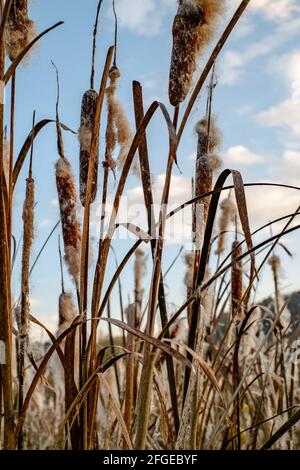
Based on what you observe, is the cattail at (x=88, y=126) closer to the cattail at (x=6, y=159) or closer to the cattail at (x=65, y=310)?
the cattail at (x=6, y=159)

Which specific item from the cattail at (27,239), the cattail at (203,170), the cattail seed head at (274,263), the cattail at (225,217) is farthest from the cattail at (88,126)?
the cattail seed head at (274,263)

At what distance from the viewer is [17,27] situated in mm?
1295

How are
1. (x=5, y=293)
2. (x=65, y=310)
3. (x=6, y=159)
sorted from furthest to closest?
(x=65, y=310) < (x=6, y=159) < (x=5, y=293)

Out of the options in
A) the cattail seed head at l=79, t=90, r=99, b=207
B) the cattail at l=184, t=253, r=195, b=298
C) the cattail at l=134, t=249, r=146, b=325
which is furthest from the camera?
the cattail at l=134, t=249, r=146, b=325

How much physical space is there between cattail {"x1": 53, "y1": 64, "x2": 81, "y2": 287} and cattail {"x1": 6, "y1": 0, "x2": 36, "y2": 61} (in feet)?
0.53

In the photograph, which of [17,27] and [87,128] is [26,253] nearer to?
[87,128]

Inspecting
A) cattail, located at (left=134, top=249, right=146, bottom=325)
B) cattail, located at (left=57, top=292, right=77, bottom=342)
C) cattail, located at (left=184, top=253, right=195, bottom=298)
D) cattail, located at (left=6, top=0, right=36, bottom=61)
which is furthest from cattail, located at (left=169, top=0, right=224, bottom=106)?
cattail, located at (left=134, top=249, right=146, bottom=325)

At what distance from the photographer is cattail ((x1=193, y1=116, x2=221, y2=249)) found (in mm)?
1409

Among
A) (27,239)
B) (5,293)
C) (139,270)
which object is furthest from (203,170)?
(139,270)

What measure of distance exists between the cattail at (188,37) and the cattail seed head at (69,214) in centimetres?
32

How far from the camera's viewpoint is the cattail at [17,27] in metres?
1.29

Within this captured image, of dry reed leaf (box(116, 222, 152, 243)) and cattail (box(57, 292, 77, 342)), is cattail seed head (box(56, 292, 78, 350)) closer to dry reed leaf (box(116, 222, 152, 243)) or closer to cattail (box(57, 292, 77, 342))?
cattail (box(57, 292, 77, 342))

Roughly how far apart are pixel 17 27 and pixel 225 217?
1453mm

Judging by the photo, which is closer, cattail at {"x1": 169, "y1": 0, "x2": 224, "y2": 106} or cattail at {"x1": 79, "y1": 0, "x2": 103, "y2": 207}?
cattail at {"x1": 169, "y1": 0, "x2": 224, "y2": 106}
